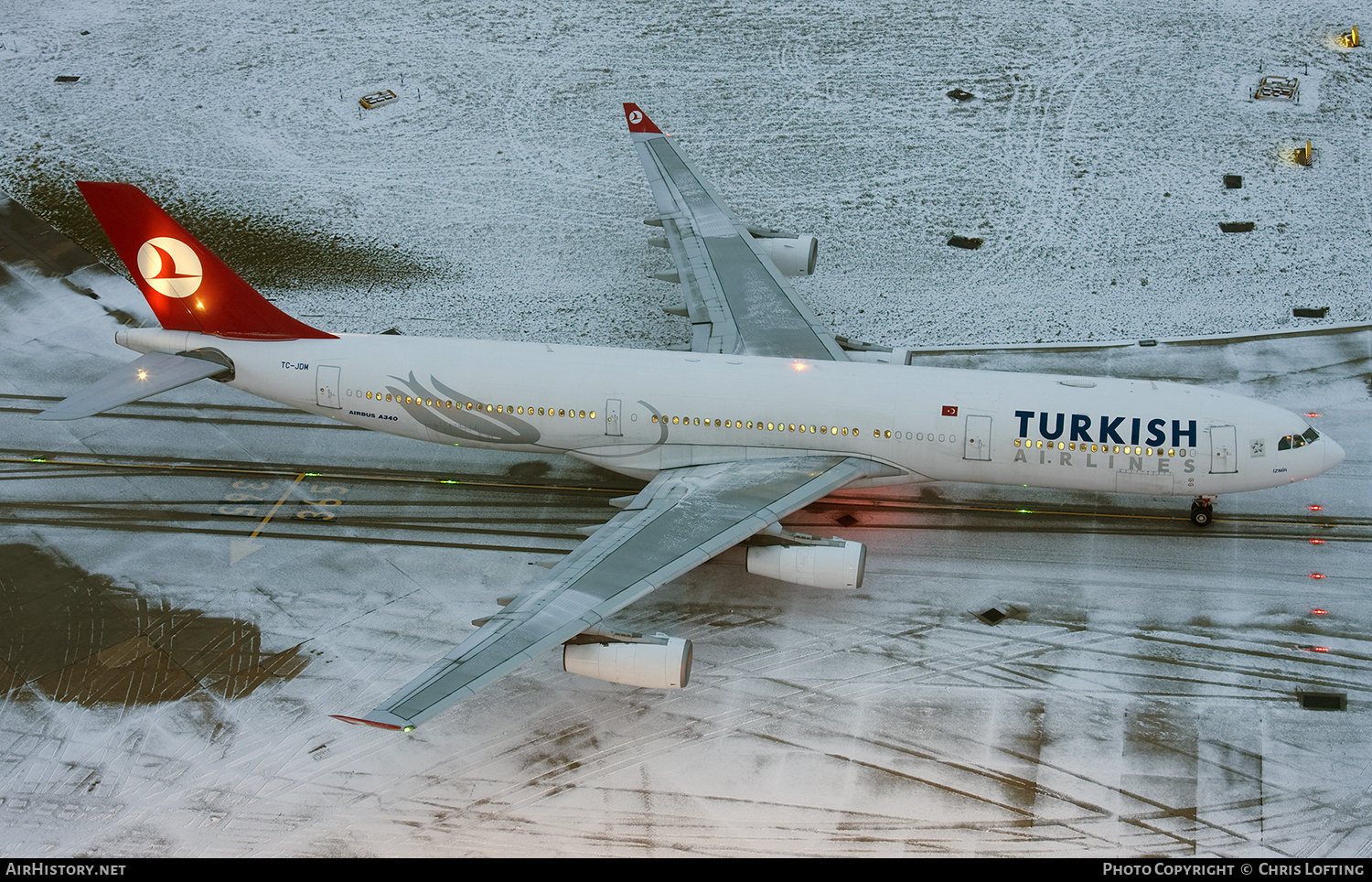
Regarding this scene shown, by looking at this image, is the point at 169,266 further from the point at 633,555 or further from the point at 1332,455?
the point at 1332,455

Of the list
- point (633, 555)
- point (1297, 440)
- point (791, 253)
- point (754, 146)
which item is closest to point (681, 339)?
point (791, 253)

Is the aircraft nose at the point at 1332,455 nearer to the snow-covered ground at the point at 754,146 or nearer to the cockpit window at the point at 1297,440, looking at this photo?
the cockpit window at the point at 1297,440

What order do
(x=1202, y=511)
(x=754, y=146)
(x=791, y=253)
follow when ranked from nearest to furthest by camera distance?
(x=1202, y=511)
(x=791, y=253)
(x=754, y=146)

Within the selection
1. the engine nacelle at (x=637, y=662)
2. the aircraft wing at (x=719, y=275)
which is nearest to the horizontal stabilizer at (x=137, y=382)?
the engine nacelle at (x=637, y=662)

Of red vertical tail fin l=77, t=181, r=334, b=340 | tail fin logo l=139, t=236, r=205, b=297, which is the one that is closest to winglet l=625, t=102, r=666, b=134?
red vertical tail fin l=77, t=181, r=334, b=340

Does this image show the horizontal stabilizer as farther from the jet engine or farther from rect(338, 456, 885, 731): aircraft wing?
the jet engine
